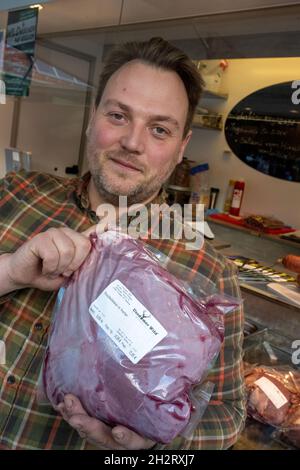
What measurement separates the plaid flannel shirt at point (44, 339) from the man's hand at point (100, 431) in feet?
0.47

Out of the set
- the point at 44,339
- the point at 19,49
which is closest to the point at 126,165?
the point at 44,339

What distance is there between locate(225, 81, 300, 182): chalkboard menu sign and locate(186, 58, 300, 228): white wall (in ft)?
0.14

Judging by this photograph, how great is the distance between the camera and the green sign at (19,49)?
201 cm

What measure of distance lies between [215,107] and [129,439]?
Result: 8.25 ft

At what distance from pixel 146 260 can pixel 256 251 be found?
1881 millimetres

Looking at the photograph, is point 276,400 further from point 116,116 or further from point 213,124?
point 213,124

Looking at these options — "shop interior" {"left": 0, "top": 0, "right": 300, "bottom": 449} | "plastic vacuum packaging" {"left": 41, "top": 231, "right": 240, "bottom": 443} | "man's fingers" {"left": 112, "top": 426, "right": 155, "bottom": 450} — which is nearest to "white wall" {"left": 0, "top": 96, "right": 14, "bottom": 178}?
"shop interior" {"left": 0, "top": 0, "right": 300, "bottom": 449}

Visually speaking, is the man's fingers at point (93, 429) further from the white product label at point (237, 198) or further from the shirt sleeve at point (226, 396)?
the white product label at point (237, 198)

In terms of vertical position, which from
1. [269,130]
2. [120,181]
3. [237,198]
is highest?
[269,130]

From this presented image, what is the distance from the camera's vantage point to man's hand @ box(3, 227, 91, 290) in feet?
1.79

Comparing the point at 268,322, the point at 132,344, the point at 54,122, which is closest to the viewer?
the point at 132,344

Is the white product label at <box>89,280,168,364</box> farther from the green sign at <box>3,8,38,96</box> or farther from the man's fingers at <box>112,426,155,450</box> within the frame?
the green sign at <box>3,8,38,96</box>

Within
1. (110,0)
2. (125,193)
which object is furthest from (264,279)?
(110,0)

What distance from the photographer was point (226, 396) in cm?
77
